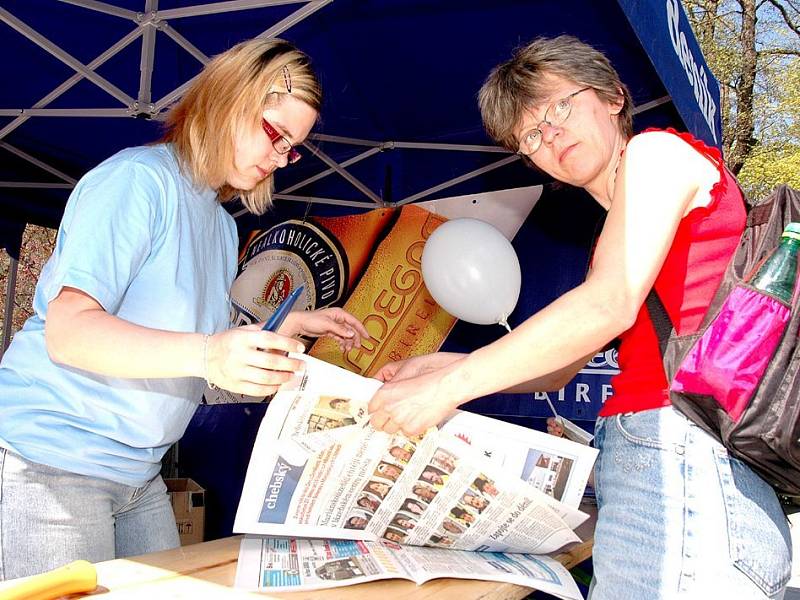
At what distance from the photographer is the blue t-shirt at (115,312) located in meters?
1.14

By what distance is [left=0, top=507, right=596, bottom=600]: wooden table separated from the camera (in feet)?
3.44

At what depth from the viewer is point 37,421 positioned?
1.21 metres

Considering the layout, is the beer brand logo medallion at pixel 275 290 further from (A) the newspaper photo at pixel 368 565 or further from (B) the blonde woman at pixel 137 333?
(A) the newspaper photo at pixel 368 565

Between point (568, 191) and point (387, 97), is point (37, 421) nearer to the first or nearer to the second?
point (387, 97)

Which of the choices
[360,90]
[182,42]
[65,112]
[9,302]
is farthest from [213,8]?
[9,302]

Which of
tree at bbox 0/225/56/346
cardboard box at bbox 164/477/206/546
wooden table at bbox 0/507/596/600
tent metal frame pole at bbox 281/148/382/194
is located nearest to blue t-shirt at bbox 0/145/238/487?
wooden table at bbox 0/507/596/600

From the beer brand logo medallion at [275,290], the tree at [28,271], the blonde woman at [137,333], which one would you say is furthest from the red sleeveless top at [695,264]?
the tree at [28,271]

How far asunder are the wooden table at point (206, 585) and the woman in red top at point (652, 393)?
218mm

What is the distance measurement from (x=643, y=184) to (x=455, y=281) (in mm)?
2113

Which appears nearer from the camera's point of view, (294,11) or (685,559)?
(685,559)

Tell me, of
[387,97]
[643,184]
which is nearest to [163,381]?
[643,184]

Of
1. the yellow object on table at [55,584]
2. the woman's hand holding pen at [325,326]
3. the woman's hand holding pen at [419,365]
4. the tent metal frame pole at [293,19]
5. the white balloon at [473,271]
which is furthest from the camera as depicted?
the white balloon at [473,271]

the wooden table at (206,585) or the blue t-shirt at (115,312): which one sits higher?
the blue t-shirt at (115,312)

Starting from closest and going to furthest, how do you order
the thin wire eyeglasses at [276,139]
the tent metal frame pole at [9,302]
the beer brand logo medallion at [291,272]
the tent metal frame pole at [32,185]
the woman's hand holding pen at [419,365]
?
the thin wire eyeglasses at [276,139] → the woman's hand holding pen at [419,365] → the tent metal frame pole at [32,185] → the beer brand logo medallion at [291,272] → the tent metal frame pole at [9,302]
